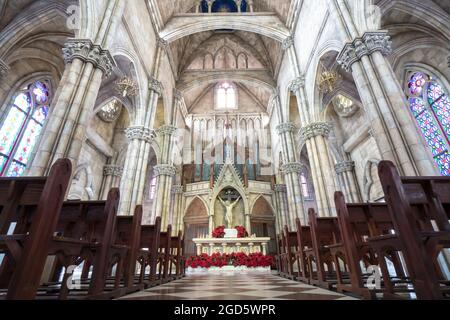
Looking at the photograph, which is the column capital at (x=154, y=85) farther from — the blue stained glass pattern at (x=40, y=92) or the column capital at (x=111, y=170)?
the column capital at (x=111, y=170)

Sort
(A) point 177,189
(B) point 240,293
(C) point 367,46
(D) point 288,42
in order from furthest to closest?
(A) point 177,189 → (D) point 288,42 → (C) point 367,46 → (B) point 240,293

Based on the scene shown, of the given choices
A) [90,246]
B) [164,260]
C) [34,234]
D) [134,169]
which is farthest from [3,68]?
[34,234]

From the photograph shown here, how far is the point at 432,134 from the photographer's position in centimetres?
1084

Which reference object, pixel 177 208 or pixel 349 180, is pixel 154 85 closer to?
pixel 177 208

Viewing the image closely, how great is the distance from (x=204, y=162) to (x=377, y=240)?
64.6 feet

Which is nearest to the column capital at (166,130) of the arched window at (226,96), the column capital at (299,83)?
the column capital at (299,83)

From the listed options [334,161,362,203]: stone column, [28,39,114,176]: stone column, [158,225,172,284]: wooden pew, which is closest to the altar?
[158,225,172,284]: wooden pew

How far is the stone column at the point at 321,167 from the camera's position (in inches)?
374

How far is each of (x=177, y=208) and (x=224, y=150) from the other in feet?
24.2

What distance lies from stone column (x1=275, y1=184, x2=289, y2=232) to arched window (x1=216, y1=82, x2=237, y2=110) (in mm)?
10272

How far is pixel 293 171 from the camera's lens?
13.3m

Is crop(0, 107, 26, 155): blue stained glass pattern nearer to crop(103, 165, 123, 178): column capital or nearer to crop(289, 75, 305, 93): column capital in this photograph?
crop(103, 165, 123, 178): column capital
